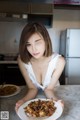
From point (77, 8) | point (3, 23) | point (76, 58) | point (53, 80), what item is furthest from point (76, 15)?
point (53, 80)

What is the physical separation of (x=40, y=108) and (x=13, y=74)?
189cm

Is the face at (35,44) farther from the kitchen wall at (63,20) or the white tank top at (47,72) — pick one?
the kitchen wall at (63,20)

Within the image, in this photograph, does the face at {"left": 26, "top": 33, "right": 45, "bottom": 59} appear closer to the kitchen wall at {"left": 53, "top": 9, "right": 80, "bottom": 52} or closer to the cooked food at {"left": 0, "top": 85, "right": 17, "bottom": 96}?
the cooked food at {"left": 0, "top": 85, "right": 17, "bottom": 96}

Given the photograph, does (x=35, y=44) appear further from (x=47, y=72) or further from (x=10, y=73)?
(x=10, y=73)

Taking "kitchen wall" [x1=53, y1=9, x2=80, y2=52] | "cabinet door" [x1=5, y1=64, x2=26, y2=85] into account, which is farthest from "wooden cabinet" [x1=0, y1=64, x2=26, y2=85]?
"kitchen wall" [x1=53, y1=9, x2=80, y2=52]

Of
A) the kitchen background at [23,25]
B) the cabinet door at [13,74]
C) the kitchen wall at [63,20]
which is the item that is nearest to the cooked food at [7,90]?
the cabinet door at [13,74]

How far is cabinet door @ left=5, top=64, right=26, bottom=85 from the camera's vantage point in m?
2.55

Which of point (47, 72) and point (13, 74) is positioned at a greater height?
point (47, 72)

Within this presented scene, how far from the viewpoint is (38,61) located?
3.84 feet

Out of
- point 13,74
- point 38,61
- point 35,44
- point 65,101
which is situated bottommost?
point 13,74

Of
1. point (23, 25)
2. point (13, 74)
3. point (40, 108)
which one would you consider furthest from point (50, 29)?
point (40, 108)

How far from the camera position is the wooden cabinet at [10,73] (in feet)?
8.35

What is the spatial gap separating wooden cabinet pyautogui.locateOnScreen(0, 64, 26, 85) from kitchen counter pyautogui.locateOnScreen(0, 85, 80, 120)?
1462 millimetres

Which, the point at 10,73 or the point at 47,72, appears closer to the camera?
the point at 47,72
